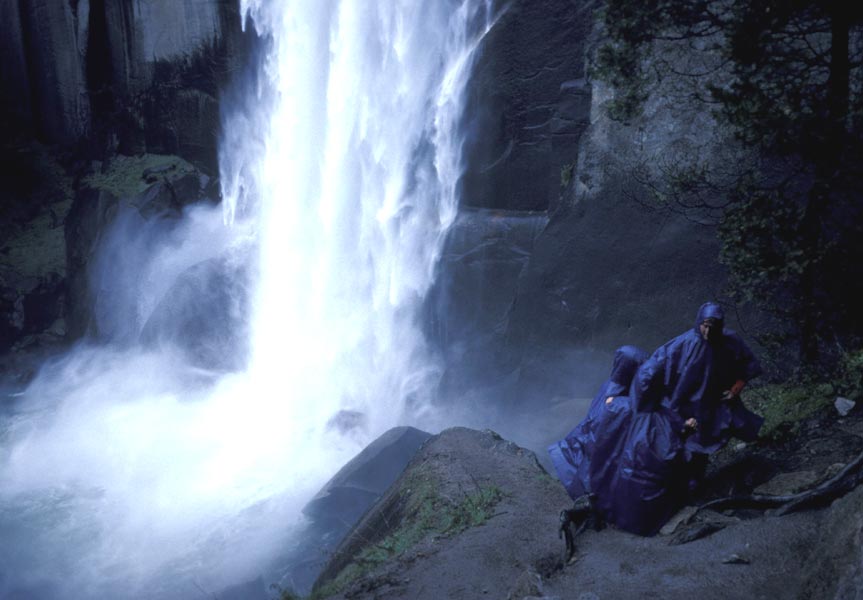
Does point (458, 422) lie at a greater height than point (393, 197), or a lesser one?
lesser

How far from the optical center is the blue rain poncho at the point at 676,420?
426 cm

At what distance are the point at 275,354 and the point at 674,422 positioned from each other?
13006mm

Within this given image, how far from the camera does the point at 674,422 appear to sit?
14.1ft

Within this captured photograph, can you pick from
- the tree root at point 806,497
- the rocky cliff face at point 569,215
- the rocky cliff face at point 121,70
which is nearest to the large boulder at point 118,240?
the rocky cliff face at point 121,70

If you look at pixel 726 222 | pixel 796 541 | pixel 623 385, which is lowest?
pixel 796 541

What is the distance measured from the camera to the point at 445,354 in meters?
12.8

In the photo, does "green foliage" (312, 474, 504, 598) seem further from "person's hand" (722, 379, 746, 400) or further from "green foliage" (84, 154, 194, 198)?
"green foliage" (84, 154, 194, 198)

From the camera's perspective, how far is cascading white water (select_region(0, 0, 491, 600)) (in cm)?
999

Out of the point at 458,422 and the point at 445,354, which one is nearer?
the point at 458,422

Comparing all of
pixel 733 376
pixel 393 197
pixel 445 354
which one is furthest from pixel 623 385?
pixel 393 197

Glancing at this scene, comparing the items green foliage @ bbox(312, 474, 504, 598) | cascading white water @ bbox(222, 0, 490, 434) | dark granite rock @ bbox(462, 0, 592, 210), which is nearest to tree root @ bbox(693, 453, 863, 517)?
green foliage @ bbox(312, 474, 504, 598)

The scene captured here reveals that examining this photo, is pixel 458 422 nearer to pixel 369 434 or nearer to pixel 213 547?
pixel 369 434

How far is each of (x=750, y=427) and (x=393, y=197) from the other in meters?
10.3

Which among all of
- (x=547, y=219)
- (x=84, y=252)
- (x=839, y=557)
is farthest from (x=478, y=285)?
(x=84, y=252)
